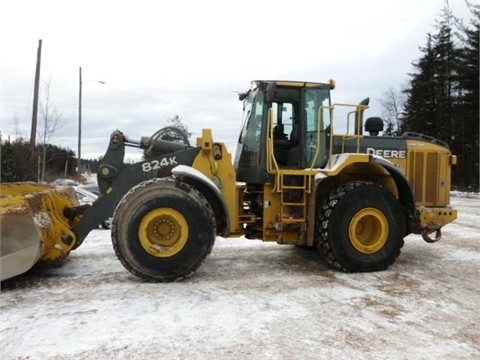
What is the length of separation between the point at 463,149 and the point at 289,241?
33.8 meters

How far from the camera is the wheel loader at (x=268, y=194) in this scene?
600cm

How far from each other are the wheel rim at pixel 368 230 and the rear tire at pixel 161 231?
1964 millimetres

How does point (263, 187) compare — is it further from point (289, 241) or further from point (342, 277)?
point (342, 277)

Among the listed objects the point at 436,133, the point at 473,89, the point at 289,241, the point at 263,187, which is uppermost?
the point at 473,89

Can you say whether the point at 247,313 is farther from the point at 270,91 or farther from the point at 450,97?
the point at 450,97

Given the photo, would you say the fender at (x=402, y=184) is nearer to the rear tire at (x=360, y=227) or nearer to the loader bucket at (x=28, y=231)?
the rear tire at (x=360, y=227)

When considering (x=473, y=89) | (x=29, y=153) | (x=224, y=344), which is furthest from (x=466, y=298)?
(x=473, y=89)

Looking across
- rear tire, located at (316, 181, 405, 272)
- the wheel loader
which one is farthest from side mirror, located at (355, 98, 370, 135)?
rear tire, located at (316, 181, 405, 272)

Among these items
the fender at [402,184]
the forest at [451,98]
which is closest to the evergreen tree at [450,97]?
the forest at [451,98]

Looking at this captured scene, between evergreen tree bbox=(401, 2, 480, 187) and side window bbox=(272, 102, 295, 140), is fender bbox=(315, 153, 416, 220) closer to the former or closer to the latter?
side window bbox=(272, 102, 295, 140)

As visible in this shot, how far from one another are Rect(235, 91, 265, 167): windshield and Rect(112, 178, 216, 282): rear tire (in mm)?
1205

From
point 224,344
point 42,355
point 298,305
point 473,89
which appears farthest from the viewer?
point 473,89

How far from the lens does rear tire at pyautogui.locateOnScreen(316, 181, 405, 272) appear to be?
651 centimetres

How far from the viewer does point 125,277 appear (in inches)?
246
